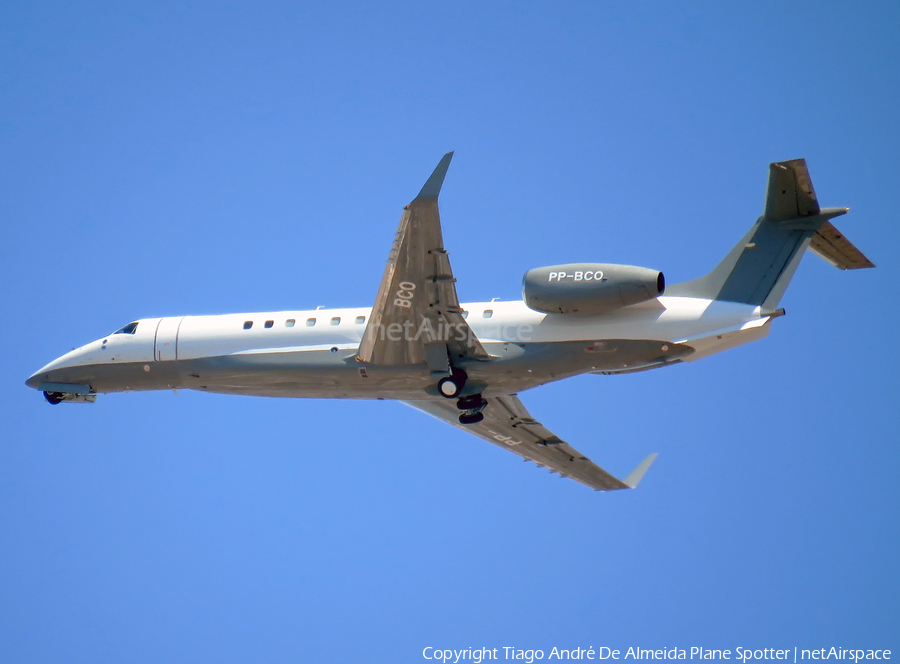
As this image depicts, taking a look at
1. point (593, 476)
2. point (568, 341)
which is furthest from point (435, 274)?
point (593, 476)

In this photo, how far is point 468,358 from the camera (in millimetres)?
21672

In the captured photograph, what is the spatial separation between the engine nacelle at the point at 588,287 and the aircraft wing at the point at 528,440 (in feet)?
14.6

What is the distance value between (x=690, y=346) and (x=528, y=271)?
11.4ft

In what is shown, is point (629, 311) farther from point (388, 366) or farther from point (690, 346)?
point (388, 366)

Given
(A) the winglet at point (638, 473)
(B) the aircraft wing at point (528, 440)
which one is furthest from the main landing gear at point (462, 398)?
(A) the winglet at point (638, 473)

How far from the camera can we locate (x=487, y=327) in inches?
858

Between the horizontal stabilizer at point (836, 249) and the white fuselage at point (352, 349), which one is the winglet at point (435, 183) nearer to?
the white fuselage at point (352, 349)

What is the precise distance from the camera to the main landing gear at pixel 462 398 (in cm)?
2167

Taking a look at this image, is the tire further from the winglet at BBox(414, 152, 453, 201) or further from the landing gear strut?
the winglet at BBox(414, 152, 453, 201)

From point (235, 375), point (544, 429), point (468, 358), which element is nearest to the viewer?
point (468, 358)

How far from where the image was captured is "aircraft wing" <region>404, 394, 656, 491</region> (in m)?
25.5

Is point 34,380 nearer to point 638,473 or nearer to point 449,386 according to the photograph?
point 449,386

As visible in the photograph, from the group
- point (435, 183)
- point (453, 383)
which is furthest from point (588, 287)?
point (435, 183)

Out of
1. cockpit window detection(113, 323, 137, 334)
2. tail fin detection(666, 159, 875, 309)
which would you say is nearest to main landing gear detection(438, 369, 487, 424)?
tail fin detection(666, 159, 875, 309)
